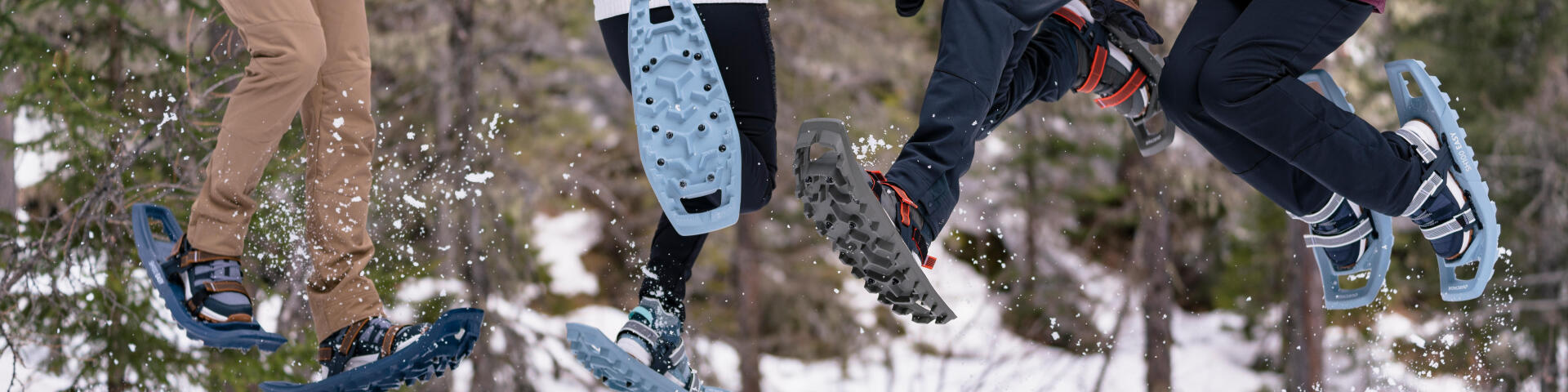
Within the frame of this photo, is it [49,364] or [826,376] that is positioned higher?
[49,364]

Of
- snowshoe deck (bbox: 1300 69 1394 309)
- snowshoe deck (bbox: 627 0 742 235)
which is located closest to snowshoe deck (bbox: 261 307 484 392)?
snowshoe deck (bbox: 627 0 742 235)

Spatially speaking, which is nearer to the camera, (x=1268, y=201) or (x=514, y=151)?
(x=514, y=151)

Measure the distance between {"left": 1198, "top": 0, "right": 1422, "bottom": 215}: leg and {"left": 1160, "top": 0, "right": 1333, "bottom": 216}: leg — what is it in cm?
8

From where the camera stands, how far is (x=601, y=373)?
3.09 metres

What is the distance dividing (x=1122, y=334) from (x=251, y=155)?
24.5 ft

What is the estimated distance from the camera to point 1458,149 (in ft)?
13.5

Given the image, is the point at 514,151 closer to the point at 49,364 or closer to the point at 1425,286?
the point at 49,364

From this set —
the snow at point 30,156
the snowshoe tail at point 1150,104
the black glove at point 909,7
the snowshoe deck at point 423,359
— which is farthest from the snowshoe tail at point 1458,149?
the snow at point 30,156

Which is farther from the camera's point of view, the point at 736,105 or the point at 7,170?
the point at 7,170

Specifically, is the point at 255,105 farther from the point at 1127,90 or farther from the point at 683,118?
the point at 1127,90

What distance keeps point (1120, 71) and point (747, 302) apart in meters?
6.18

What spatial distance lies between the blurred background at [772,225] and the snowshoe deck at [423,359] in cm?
180

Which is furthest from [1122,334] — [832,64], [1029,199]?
[832,64]

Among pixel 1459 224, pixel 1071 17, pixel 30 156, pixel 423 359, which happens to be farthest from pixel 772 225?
pixel 423 359
